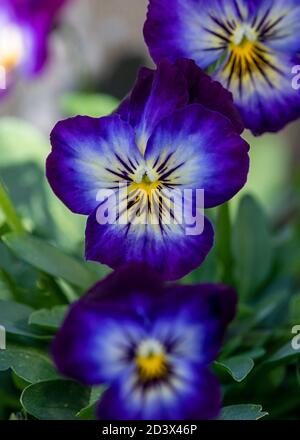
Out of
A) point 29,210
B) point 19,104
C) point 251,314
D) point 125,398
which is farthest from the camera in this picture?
point 19,104

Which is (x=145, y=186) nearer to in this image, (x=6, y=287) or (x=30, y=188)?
(x=6, y=287)

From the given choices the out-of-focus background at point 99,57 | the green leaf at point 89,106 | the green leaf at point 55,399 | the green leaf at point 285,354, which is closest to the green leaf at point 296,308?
the green leaf at point 285,354

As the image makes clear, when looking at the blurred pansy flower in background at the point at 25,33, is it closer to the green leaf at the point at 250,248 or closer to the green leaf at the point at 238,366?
the green leaf at the point at 250,248

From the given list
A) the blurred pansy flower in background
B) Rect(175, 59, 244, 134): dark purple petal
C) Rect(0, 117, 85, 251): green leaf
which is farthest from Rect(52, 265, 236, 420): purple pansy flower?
the blurred pansy flower in background

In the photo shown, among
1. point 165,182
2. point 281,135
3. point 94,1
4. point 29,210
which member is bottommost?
point 165,182

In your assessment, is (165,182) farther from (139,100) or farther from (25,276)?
(25,276)

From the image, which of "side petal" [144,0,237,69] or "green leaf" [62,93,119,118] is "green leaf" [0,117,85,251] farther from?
"side petal" [144,0,237,69]
